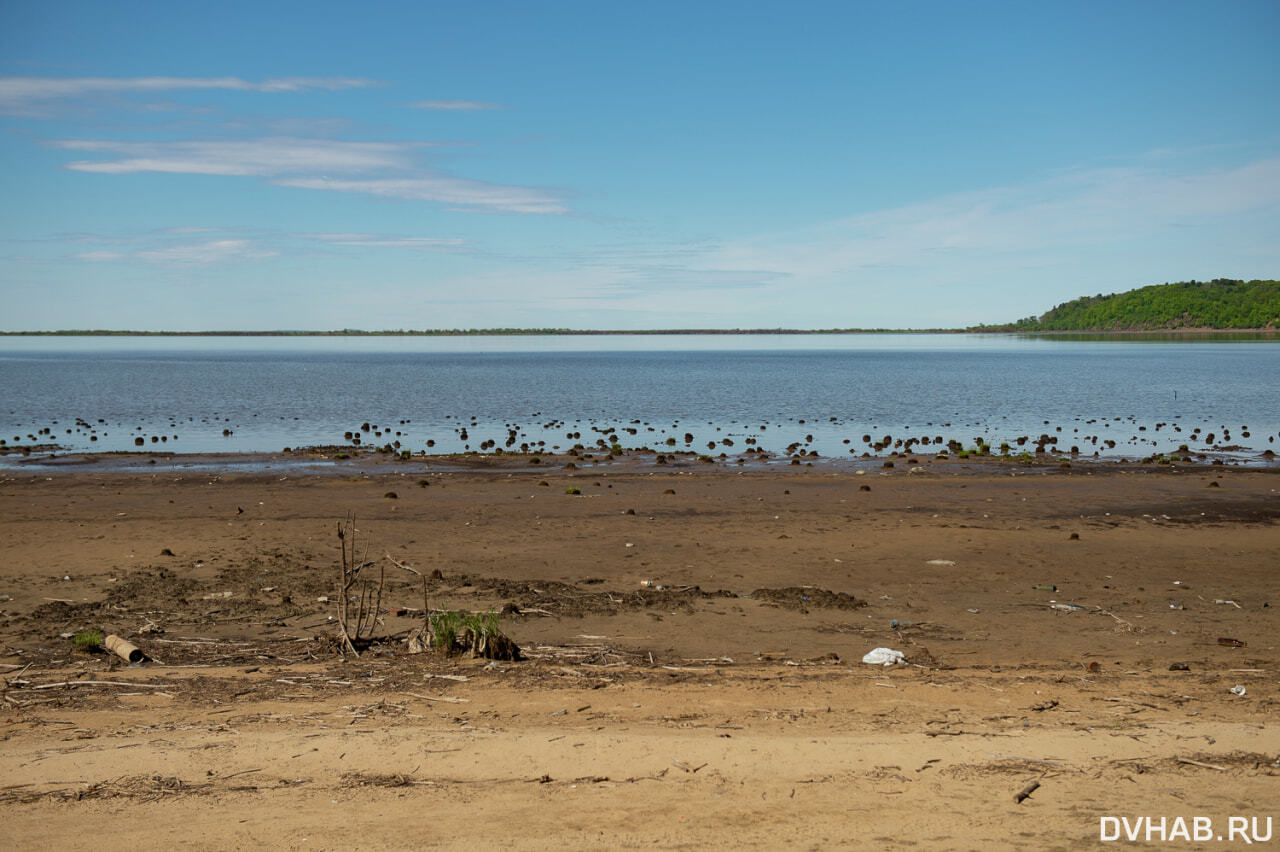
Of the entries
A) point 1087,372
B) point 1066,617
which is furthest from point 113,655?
point 1087,372

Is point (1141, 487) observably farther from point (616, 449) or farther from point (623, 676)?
point (623, 676)

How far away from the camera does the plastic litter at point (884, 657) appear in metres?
9.77

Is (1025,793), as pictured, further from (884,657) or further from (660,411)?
(660,411)

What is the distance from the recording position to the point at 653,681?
8992mm

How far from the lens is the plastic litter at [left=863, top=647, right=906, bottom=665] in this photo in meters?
9.77

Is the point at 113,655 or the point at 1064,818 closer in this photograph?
the point at 1064,818

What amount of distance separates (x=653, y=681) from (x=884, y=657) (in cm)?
260

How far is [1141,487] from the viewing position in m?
23.3

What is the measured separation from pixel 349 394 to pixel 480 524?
50.4 metres

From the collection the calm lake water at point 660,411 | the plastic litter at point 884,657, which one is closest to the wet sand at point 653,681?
the plastic litter at point 884,657

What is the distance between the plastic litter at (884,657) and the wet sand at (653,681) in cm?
31

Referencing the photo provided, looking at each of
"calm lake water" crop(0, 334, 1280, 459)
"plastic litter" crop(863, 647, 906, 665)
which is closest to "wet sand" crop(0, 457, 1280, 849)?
"plastic litter" crop(863, 647, 906, 665)

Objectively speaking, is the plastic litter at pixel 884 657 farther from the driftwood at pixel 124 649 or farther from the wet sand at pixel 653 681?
the driftwood at pixel 124 649

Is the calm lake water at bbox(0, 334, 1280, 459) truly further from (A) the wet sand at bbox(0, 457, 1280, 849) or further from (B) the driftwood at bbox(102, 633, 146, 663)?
(B) the driftwood at bbox(102, 633, 146, 663)
